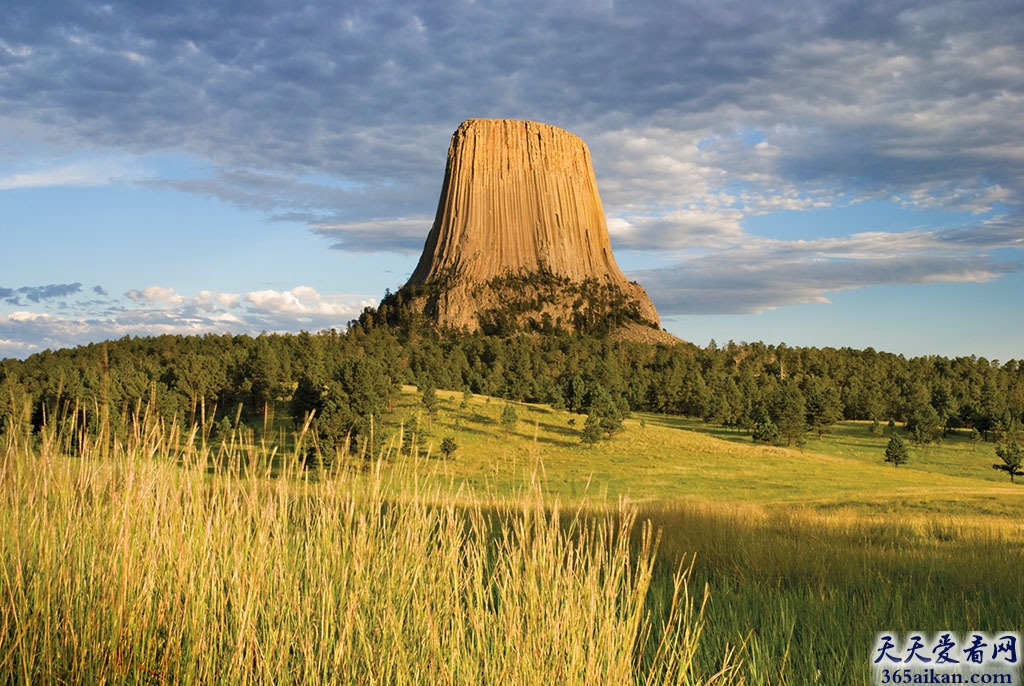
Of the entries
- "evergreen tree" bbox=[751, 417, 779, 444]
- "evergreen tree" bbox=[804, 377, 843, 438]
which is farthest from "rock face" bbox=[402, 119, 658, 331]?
"evergreen tree" bbox=[751, 417, 779, 444]

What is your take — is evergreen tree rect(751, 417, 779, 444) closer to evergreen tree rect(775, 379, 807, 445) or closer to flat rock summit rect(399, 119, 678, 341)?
evergreen tree rect(775, 379, 807, 445)

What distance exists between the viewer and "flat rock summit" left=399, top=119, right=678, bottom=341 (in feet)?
337

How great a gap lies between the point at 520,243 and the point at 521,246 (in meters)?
0.54

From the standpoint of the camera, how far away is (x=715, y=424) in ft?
189

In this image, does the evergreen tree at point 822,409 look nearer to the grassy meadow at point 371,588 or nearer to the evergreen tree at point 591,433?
the evergreen tree at point 591,433

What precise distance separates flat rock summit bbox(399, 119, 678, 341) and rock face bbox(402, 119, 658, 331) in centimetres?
16

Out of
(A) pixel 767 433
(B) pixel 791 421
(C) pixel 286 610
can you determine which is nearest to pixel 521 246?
(B) pixel 791 421

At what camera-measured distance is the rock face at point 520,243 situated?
10319 cm

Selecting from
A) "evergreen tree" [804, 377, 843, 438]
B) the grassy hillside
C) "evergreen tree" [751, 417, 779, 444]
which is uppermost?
"evergreen tree" [804, 377, 843, 438]

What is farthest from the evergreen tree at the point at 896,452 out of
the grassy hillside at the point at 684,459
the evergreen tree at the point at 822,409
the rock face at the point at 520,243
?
the rock face at the point at 520,243

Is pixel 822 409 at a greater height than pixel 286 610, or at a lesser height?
lesser

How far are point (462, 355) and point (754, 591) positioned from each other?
6371cm

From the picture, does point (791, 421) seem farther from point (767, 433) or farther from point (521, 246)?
point (521, 246)

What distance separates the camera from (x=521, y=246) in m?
113
